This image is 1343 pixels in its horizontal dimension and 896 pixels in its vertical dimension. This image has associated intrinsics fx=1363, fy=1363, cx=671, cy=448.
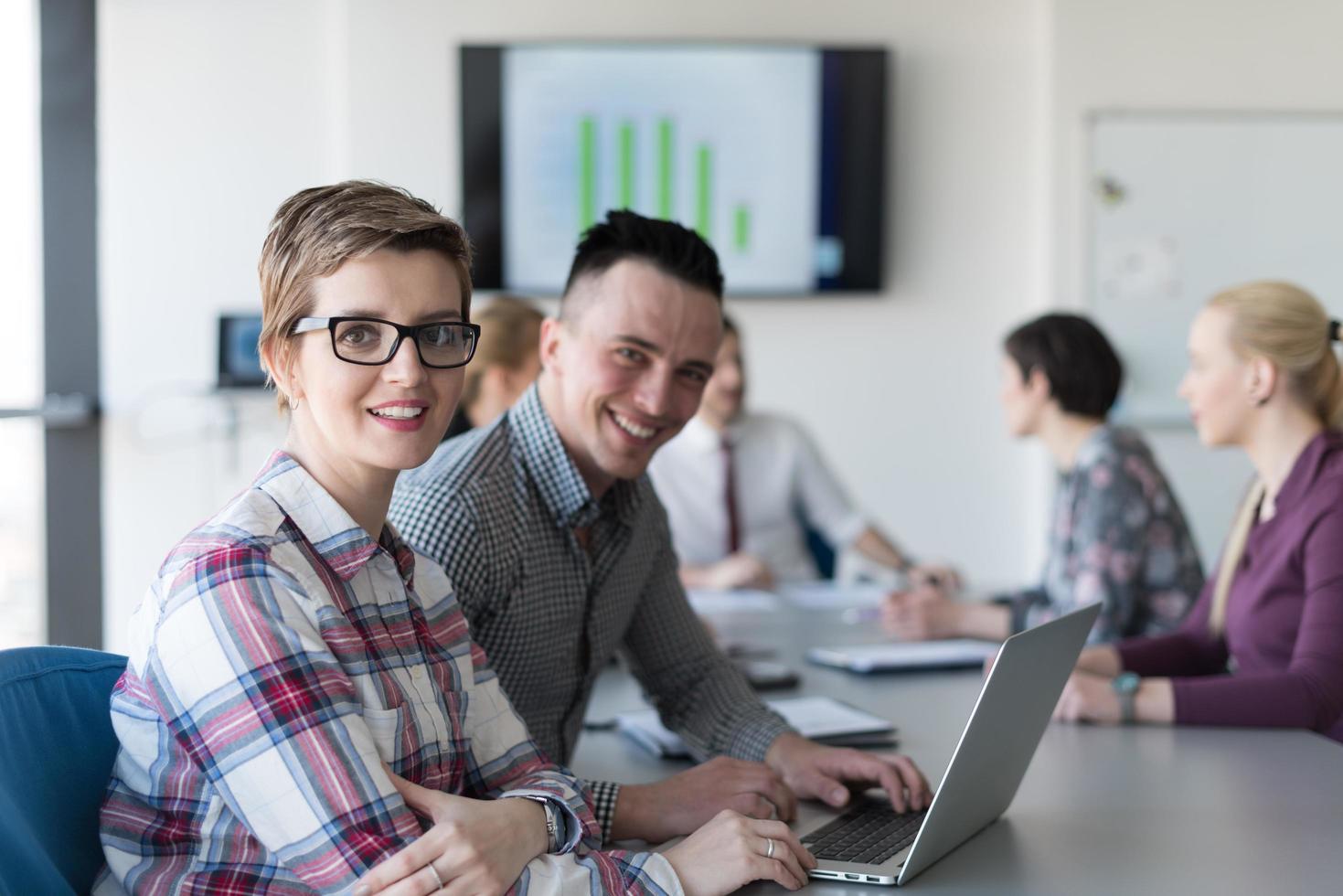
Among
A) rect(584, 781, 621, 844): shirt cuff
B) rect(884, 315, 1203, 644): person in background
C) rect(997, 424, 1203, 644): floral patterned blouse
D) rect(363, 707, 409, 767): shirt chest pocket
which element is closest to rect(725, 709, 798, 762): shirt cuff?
rect(584, 781, 621, 844): shirt cuff

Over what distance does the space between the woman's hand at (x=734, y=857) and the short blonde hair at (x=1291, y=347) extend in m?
1.40

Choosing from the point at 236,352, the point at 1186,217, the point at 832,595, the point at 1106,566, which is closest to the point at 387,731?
the point at 1106,566

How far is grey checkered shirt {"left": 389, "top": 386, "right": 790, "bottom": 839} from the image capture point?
162 cm

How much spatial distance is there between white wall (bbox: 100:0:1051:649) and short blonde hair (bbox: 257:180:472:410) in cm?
344

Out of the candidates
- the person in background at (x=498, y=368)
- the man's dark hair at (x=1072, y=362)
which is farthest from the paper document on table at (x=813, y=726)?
the man's dark hair at (x=1072, y=362)

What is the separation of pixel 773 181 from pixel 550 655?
10.7 feet

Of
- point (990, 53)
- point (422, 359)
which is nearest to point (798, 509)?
point (990, 53)

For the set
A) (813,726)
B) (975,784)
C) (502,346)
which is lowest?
(813,726)

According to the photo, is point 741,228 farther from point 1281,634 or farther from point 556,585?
point 556,585

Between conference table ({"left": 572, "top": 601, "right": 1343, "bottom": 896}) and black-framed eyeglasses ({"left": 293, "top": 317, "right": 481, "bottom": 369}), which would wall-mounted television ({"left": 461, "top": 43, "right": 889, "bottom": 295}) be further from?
black-framed eyeglasses ({"left": 293, "top": 317, "right": 481, "bottom": 369})

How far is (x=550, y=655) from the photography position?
5.70 ft

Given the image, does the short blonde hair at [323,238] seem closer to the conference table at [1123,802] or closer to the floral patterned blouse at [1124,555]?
the conference table at [1123,802]

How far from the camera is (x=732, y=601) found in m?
3.15

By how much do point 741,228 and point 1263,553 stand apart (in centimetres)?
278
